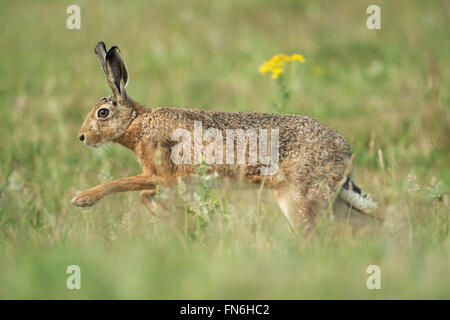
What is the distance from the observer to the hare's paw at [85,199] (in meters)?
5.31

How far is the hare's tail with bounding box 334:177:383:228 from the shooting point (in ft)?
18.4

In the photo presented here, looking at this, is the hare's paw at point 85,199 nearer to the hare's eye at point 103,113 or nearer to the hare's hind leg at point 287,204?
the hare's eye at point 103,113

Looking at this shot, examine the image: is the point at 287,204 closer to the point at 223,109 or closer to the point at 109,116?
the point at 109,116

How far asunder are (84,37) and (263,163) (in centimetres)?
890

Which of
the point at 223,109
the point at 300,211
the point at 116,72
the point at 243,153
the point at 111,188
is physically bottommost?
the point at 300,211

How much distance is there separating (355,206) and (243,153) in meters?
1.09

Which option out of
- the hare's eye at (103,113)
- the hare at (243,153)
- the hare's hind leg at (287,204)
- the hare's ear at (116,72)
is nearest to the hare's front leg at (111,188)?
the hare at (243,153)

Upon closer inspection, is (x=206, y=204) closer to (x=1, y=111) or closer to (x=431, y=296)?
(x=431, y=296)

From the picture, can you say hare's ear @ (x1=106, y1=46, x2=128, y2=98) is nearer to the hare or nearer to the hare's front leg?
the hare

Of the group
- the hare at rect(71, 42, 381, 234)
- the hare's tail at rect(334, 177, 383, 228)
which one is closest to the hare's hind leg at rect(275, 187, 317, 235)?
the hare at rect(71, 42, 381, 234)

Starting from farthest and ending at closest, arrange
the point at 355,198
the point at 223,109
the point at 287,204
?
1. the point at 223,109
2. the point at 355,198
3. the point at 287,204

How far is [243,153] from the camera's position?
18.7ft

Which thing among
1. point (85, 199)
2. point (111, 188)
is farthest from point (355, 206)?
point (85, 199)

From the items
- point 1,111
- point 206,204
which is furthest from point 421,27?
point 206,204
